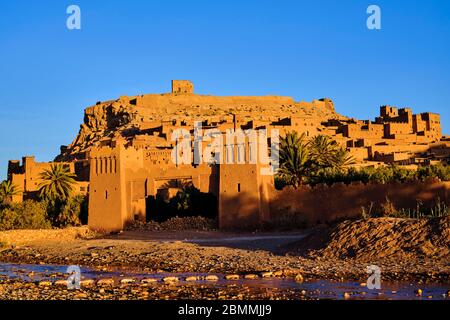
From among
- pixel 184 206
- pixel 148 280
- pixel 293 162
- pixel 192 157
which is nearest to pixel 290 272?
pixel 148 280

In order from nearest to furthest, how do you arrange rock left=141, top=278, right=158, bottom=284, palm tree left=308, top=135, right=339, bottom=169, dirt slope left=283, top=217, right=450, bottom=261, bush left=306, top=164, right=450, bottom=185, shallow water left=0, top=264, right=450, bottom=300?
shallow water left=0, top=264, right=450, bottom=300 → rock left=141, top=278, right=158, bottom=284 → dirt slope left=283, top=217, right=450, bottom=261 → bush left=306, top=164, right=450, bottom=185 → palm tree left=308, top=135, right=339, bottom=169

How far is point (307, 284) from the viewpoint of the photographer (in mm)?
13984

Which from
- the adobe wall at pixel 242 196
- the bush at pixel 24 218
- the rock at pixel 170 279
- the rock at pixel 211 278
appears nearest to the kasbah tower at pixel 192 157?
the adobe wall at pixel 242 196

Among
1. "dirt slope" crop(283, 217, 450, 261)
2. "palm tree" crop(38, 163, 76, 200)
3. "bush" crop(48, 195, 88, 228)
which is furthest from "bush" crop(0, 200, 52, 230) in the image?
"dirt slope" crop(283, 217, 450, 261)

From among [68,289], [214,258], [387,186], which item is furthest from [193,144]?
[68,289]

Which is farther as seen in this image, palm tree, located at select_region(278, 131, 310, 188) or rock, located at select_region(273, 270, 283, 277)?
palm tree, located at select_region(278, 131, 310, 188)

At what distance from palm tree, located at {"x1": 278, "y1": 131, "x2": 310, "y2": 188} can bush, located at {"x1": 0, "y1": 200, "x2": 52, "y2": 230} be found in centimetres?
1078

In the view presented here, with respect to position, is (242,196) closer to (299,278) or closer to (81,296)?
(299,278)

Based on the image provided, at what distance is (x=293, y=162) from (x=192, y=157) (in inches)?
619

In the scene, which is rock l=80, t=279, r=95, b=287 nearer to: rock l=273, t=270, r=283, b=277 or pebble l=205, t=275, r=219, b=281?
pebble l=205, t=275, r=219, b=281

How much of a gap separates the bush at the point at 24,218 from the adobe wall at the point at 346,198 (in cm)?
1078

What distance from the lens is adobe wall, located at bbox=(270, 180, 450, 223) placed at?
23859 mm

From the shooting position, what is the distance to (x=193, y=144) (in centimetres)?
4609
